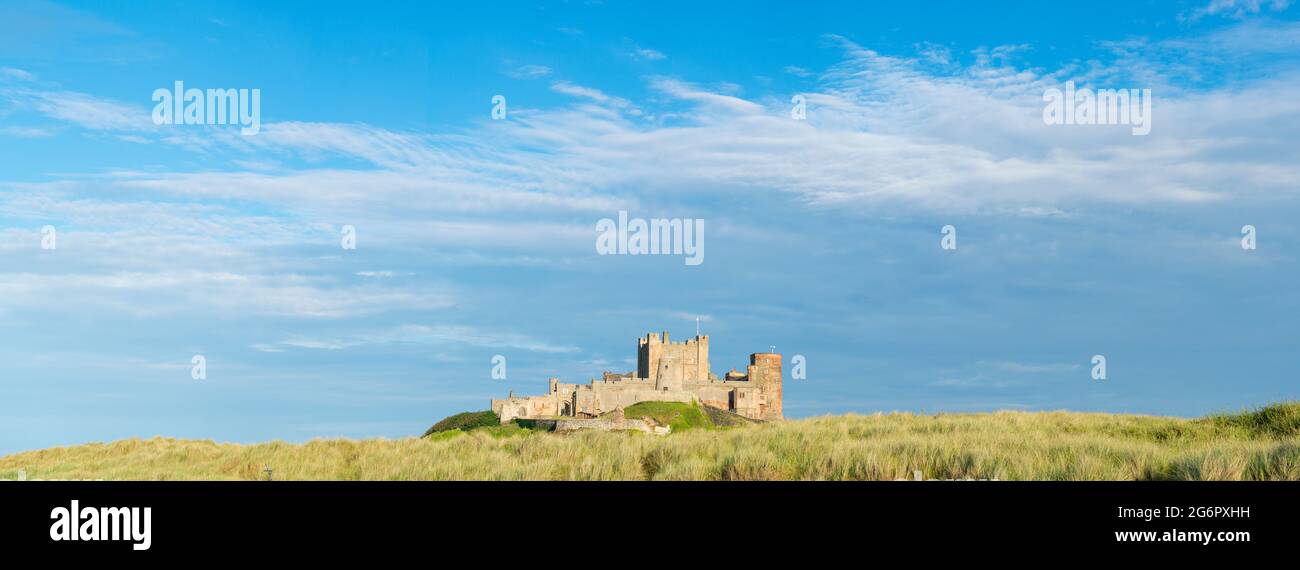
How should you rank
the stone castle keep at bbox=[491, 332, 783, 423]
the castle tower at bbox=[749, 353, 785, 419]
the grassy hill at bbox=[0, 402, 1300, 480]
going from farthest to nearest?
the castle tower at bbox=[749, 353, 785, 419], the stone castle keep at bbox=[491, 332, 783, 423], the grassy hill at bbox=[0, 402, 1300, 480]

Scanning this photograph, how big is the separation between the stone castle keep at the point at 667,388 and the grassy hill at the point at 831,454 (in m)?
49.8

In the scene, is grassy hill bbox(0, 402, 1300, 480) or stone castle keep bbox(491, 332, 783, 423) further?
stone castle keep bbox(491, 332, 783, 423)

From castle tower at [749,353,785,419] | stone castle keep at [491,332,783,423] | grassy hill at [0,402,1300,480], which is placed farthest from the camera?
castle tower at [749,353,785,419]

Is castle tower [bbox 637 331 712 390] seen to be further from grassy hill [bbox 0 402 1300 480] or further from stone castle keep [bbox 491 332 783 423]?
grassy hill [bbox 0 402 1300 480]

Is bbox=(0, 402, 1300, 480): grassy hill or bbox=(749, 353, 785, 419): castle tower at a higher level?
bbox=(0, 402, 1300, 480): grassy hill

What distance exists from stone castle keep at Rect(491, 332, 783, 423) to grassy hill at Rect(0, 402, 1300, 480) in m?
49.8

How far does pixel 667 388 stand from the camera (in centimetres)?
8131

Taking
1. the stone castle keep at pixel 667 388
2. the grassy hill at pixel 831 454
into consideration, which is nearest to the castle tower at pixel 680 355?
the stone castle keep at pixel 667 388

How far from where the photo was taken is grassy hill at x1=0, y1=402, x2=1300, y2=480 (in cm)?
1497

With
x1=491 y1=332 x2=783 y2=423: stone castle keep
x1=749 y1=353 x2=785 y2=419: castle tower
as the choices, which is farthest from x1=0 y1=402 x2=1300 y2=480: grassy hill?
x1=749 y1=353 x2=785 y2=419: castle tower
